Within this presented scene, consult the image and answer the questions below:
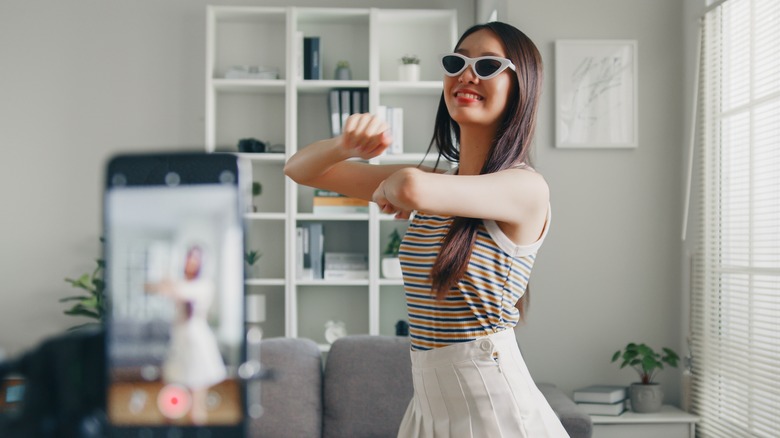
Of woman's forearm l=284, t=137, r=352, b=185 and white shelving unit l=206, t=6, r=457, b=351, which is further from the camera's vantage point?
white shelving unit l=206, t=6, r=457, b=351

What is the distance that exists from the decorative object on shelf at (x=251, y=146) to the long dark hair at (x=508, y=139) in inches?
120

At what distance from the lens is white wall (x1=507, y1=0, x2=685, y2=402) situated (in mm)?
3586

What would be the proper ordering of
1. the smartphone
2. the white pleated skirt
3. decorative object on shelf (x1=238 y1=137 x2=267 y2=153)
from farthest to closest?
decorative object on shelf (x1=238 y1=137 x2=267 y2=153) → the white pleated skirt → the smartphone

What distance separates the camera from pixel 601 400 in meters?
3.24

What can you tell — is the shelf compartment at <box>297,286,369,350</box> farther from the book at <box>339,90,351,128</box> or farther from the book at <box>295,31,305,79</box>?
the book at <box>295,31,305,79</box>

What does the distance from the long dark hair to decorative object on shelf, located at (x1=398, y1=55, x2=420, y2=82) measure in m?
3.05

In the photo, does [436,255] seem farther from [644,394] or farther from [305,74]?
[305,74]

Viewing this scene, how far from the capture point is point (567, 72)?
3.60 m

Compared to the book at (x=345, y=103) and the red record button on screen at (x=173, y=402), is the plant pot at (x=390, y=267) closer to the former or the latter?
the book at (x=345, y=103)

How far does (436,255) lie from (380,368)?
6.02 ft

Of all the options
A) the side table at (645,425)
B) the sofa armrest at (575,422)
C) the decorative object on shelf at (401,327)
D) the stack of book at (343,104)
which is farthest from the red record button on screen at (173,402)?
the stack of book at (343,104)

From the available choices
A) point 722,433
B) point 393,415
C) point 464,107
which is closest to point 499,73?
point 464,107

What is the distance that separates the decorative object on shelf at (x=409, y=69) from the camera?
439cm

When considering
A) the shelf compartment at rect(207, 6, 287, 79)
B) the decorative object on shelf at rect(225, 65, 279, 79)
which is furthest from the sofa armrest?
the shelf compartment at rect(207, 6, 287, 79)
